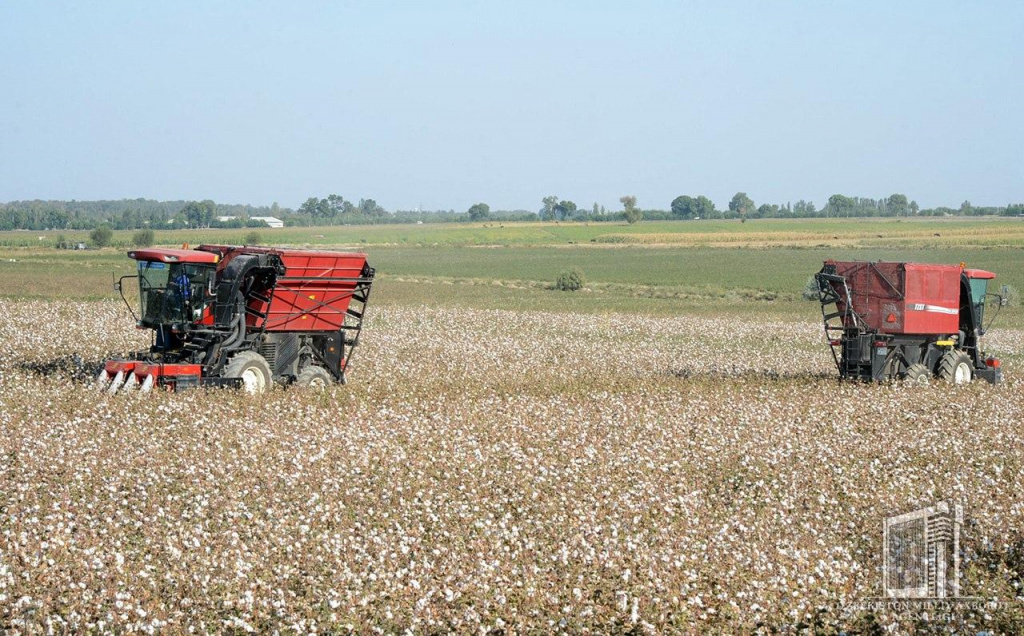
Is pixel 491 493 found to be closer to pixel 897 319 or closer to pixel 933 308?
pixel 897 319

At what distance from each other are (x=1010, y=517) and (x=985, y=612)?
2.81 metres

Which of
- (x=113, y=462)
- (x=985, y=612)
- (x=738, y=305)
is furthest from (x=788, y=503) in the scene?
(x=738, y=305)

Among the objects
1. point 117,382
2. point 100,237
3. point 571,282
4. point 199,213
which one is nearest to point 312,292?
point 117,382

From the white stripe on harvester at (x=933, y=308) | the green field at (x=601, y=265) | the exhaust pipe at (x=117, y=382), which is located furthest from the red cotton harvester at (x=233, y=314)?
the green field at (x=601, y=265)

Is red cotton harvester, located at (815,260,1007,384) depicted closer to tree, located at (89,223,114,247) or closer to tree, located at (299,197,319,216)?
tree, located at (89,223,114,247)

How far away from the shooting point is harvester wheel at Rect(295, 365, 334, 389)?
18859 mm

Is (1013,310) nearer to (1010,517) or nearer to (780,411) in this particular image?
(780,411)

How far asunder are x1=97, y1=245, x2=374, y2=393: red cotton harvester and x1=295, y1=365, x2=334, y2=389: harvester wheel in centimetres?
2

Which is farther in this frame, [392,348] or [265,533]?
[392,348]

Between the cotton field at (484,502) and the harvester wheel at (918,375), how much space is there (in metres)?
1.49

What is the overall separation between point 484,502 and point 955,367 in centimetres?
1535

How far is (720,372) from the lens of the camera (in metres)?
23.5

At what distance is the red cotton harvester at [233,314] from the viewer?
56.6 feet

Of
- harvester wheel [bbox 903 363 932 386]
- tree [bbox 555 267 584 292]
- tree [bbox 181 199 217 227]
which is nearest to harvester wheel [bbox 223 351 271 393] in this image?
harvester wheel [bbox 903 363 932 386]
